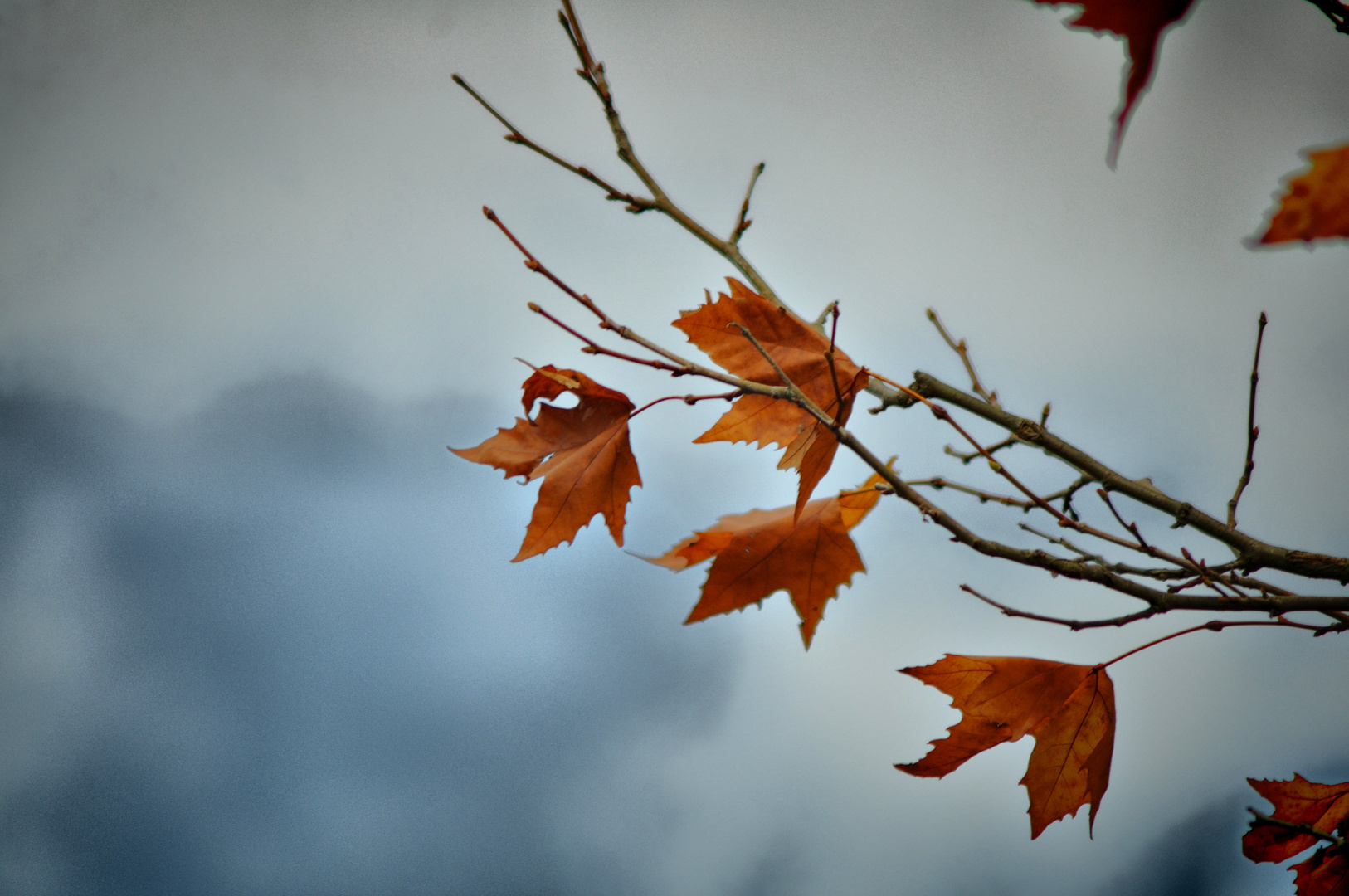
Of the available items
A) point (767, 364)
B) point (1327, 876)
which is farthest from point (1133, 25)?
point (1327, 876)

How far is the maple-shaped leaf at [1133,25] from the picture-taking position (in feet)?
0.59

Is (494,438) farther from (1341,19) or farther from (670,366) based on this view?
(1341,19)

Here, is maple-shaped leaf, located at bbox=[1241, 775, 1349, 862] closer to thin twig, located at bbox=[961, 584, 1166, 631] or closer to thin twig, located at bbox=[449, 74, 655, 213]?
thin twig, located at bbox=[961, 584, 1166, 631]

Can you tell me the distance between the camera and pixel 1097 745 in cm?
38

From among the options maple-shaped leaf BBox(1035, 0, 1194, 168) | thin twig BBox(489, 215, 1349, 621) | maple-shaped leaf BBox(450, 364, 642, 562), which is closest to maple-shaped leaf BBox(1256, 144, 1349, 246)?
maple-shaped leaf BBox(1035, 0, 1194, 168)

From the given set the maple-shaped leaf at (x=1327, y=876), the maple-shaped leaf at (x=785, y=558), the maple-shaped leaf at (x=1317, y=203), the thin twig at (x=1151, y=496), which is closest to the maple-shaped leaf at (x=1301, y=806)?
the maple-shaped leaf at (x=1327, y=876)

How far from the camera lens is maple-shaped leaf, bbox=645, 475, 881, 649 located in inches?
15.6

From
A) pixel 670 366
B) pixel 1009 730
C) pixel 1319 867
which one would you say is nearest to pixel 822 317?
pixel 670 366

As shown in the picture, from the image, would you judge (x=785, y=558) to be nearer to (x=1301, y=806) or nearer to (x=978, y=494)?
(x=978, y=494)

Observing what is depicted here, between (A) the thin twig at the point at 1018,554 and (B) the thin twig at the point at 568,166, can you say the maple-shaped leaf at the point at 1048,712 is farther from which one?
(B) the thin twig at the point at 568,166

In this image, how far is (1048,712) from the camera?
38cm

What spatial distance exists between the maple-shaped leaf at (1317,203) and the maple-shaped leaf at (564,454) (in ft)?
0.90

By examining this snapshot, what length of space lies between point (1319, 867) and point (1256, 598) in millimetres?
174

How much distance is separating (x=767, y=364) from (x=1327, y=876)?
1.20 feet
